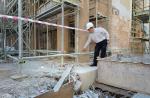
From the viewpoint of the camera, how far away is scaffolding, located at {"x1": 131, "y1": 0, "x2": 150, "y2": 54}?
42.9ft

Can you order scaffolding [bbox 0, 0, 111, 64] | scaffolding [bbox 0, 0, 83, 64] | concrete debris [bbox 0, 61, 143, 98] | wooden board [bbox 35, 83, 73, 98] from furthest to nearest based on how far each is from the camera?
scaffolding [bbox 0, 0, 83, 64]
scaffolding [bbox 0, 0, 111, 64]
concrete debris [bbox 0, 61, 143, 98]
wooden board [bbox 35, 83, 73, 98]

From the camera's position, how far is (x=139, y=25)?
14664mm

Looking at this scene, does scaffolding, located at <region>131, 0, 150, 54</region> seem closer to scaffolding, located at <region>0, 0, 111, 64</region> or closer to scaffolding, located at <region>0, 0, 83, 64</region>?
scaffolding, located at <region>0, 0, 111, 64</region>

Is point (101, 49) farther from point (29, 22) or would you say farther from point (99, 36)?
point (29, 22)

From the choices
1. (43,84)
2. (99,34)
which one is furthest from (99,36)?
(43,84)

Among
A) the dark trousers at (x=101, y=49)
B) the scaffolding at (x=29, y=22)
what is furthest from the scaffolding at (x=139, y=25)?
the dark trousers at (x=101, y=49)

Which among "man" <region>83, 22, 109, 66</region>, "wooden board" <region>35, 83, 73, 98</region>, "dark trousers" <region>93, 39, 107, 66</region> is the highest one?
"man" <region>83, 22, 109, 66</region>

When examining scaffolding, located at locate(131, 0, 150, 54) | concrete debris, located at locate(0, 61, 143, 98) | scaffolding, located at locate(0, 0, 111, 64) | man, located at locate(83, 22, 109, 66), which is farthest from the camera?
scaffolding, located at locate(131, 0, 150, 54)

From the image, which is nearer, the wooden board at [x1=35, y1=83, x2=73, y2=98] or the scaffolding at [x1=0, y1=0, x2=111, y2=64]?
the wooden board at [x1=35, y1=83, x2=73, y2=98]

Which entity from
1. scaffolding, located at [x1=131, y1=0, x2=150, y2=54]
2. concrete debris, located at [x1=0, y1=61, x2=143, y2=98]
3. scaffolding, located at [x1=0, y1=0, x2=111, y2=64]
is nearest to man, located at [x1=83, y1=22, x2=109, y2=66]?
concrete debris, located at [x1=0, y1=61, x2=143, y2=98]

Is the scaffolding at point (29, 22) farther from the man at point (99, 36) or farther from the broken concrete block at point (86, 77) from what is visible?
the broken concrete block at point (86, 77)

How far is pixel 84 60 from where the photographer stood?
788 cm

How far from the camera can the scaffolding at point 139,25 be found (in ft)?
42.9

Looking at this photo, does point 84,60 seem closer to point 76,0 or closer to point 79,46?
point 79,46
